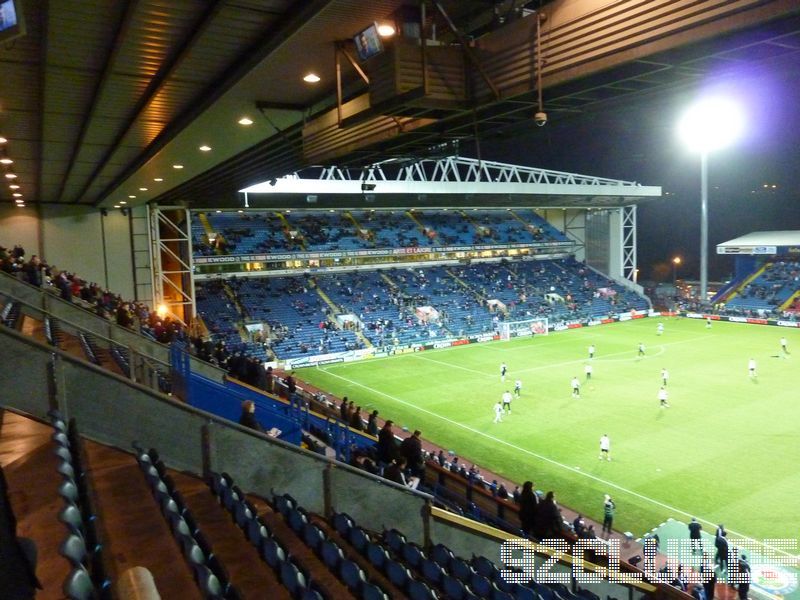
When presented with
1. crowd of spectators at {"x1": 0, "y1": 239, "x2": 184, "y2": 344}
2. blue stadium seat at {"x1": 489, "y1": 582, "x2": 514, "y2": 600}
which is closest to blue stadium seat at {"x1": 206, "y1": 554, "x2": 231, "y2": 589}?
blue stadium seat at {"x1": 489, "y1": 582, "x2": 514, "y2": 600}

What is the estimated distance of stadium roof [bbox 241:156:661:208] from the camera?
35.9 metres

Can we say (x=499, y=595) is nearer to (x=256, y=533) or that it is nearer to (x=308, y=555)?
(x=308, y=555)

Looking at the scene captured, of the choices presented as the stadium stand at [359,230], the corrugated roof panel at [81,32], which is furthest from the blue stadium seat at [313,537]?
the stadium stand at [359,230]

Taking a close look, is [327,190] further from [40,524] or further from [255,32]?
[40,524]

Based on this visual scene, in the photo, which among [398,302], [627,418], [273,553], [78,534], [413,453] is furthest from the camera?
[398,302]

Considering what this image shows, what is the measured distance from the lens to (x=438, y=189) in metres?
40.4

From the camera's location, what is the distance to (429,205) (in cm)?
4944

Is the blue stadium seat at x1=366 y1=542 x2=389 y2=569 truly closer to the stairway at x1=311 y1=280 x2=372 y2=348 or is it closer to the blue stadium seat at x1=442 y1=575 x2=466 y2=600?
the blue stadium seat at x1=442 y1=575 x2=466 y2=600

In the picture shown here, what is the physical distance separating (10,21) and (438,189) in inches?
1440

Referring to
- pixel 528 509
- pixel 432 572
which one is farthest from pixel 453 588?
pixel 528 509

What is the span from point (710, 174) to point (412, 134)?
66.2 metres

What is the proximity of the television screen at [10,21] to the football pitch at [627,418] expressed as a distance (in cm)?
1479

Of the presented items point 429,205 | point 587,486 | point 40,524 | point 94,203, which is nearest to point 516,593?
point 40,524

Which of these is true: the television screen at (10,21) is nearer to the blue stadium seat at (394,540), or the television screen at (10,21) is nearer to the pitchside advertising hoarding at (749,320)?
the blue stadium seat at (394,540)
